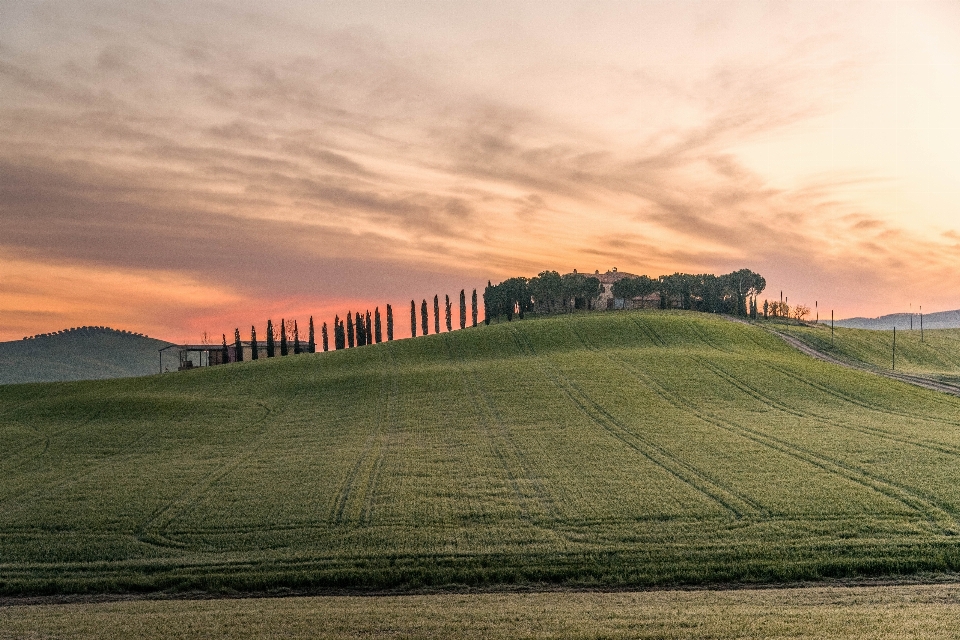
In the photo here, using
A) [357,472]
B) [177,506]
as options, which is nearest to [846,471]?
[357,472]

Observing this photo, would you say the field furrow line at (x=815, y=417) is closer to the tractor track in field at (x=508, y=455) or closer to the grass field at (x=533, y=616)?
the tractor track in field at (x=508, y=455)

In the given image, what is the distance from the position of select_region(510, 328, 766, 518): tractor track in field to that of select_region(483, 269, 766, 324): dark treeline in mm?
83408

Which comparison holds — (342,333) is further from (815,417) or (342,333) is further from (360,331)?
(815,417)

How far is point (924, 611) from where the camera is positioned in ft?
69.7

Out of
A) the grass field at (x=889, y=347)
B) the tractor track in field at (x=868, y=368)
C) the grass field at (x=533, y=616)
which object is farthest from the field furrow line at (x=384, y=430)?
the grass field at (x=889, y=347)

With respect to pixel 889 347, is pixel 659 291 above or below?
above

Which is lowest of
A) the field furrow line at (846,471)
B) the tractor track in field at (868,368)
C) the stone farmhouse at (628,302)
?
the field furrow line at (846,471)

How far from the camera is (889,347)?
112500 millimetres

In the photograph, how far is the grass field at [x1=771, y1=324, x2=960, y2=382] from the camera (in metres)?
102

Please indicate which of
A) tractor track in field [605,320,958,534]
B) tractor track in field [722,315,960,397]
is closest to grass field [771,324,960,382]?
tractor track in field [722,315,960,397]

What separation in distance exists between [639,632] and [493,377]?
2181 inches

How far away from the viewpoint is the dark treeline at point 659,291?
156 meters

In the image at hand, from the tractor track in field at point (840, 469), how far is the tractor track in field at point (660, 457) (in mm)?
7053

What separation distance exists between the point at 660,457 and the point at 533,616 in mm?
24362
